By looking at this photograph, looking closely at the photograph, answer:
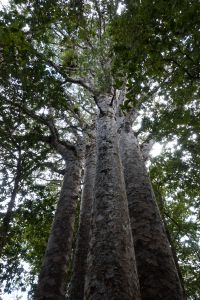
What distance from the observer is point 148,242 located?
15.1 ft

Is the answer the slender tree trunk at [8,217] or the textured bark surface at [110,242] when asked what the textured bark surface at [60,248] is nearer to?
the slender tree trunk at [8,217]

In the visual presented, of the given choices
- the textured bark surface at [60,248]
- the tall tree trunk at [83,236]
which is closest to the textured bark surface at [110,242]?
the textured bark surface at [60,248]

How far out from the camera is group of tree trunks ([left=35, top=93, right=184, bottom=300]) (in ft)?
10.1

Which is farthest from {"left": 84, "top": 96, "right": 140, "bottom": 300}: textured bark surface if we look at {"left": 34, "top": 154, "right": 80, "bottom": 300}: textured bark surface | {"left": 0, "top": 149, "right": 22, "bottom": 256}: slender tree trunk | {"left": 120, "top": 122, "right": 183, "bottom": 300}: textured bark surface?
{"left": 0, "top": 149, "right": 22, "bottom": 256}: slender tree trunk

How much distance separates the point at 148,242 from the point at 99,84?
403cm

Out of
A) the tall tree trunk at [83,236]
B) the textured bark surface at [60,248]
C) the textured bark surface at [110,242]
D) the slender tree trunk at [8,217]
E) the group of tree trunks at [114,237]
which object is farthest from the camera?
the slender tree trunk at [8,217]

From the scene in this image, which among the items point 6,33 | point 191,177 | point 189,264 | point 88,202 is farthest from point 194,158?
point 6,33

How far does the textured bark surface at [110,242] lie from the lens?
9.36ft

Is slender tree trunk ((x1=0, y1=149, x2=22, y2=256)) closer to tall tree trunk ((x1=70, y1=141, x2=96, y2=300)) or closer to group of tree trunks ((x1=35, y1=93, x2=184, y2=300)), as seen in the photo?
group of tree trunks ((x1=35, y1=93, x2=184, y2=300))

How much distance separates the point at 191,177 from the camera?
10344mm

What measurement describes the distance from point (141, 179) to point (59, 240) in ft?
8.35

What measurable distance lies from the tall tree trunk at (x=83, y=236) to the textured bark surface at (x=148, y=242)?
5.92 ft

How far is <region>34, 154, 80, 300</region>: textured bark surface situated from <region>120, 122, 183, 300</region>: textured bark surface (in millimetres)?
2222

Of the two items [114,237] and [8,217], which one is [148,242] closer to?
[114,237]
